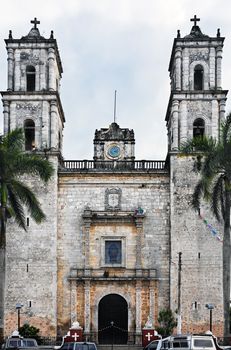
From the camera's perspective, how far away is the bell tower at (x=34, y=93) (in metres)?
47.5

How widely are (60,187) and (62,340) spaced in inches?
333

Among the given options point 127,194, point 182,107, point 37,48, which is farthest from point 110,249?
point 37,48

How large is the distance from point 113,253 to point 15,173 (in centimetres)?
1094

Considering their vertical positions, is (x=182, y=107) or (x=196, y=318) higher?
(x=182, y=107)

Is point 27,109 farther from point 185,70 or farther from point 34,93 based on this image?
point 185,70

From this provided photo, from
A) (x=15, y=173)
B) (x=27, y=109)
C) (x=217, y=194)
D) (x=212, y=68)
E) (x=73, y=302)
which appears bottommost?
(x=73, y=302)

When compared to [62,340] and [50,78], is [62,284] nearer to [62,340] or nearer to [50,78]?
[62,340]

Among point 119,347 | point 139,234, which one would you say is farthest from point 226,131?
point 119,347

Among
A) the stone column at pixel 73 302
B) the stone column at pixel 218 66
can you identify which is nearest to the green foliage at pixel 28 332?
the stone column at pixel 73 302

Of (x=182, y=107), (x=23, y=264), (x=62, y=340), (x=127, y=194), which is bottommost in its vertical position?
(x=62, y=340)

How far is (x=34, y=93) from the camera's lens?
47.7 m

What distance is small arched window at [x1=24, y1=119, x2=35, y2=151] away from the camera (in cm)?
4814

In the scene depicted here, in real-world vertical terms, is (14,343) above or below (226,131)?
below

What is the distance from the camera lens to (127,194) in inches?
1855
